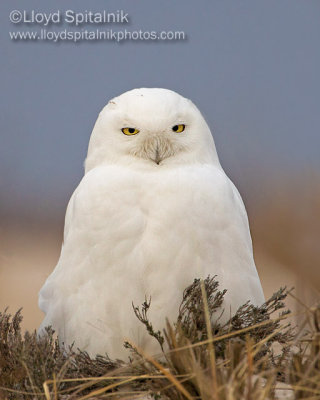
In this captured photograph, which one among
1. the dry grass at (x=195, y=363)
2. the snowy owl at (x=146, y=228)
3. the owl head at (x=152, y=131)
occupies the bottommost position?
the dry grass at (x=195, y=363)

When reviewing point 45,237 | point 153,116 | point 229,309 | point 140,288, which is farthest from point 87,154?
point 45,237

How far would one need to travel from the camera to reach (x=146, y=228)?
2.57m

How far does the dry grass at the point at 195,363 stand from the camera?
5.07ft

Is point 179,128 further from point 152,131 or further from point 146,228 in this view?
point 146,228

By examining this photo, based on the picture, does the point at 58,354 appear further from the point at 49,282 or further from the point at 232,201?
the point at 232,201

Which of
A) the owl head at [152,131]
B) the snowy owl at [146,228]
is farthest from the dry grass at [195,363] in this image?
the owl head at [152,131]

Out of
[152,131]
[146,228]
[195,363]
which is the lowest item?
[195,363]

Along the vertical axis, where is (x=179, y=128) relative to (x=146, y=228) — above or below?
above

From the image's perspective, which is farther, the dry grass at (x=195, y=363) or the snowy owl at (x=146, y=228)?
the snowy owl at (x=146, y=228)

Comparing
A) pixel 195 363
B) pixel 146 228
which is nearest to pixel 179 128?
pixel 146 228

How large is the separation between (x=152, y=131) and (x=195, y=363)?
4.01ft

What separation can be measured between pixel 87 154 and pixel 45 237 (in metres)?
2.42

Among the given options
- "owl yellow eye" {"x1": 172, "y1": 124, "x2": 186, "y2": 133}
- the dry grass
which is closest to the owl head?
"owl yellow eye" {"x1": 172, "y1": 124, "x2": 186, "y2": 133}

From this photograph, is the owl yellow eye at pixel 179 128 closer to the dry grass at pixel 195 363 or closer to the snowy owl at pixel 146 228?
the snowy owl at pixel 146 228
